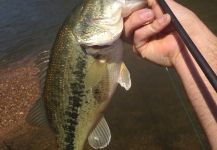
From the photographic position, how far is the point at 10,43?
37.8ft

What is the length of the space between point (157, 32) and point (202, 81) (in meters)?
0.46

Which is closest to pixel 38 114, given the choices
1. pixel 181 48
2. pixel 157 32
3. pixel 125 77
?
pixel 125 77

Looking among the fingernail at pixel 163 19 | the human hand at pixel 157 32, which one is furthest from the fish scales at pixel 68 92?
the fingernail at pixel 163 19

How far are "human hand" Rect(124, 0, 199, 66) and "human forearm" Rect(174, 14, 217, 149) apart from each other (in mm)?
61

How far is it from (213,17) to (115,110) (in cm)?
480

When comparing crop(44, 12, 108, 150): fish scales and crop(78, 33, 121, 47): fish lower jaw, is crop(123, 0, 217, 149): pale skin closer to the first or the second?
crop(78, 33, 121, 47): fish lower jaw

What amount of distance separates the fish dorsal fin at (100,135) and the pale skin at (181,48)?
64 centimetres

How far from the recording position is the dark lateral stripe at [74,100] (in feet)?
7.92

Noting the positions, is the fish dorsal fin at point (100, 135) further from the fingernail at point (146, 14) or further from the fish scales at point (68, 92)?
the fingernail at point (146, 14)

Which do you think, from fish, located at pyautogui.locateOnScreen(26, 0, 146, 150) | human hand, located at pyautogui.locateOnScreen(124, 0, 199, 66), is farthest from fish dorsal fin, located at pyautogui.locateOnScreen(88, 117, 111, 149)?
human hand, located at pyautogui.locateOnScreen(124, 0, 199, 66)

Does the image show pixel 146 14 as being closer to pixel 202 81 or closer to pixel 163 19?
pixel 163 19

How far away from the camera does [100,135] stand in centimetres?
263

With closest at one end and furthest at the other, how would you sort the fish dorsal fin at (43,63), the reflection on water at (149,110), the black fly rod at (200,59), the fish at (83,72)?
1. the black fly rod at (200,59)
2. the fish at (83,72)
3. the fish dorsal fin at (43,63)
4. the reflection on water at (149,110)

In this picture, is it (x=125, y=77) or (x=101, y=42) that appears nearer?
(x=101, y=42)
